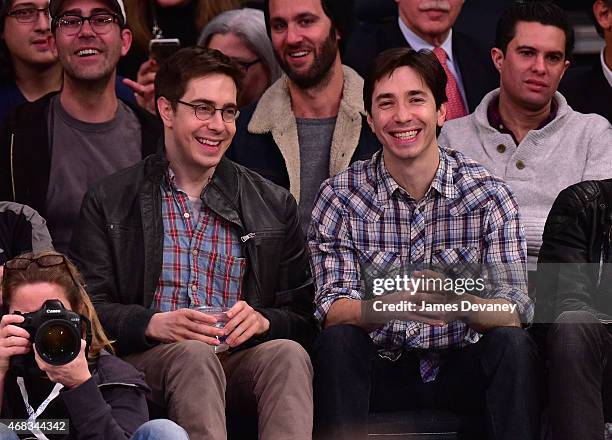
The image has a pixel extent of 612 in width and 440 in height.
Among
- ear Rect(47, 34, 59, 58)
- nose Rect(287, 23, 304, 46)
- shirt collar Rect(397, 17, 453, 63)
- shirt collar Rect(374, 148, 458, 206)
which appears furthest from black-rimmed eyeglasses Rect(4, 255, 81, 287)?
shirt collar Rect(397, 17, 453, 63)

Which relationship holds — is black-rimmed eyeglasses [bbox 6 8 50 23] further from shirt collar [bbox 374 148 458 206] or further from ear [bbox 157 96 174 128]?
shirt collar [bbox 374 148 458 206]

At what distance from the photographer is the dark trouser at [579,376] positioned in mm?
3514

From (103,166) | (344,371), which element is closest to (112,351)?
(344,371)

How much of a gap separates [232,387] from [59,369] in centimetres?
63

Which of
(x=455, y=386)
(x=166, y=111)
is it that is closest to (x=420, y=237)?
(x=455, y=386)

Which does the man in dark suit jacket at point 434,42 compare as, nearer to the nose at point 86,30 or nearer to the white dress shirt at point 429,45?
the white dress shirt at point 429,45

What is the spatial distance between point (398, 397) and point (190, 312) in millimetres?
596

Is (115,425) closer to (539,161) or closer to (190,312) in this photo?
(190,312)

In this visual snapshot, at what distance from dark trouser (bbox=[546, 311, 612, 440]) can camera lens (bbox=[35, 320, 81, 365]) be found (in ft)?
3.86

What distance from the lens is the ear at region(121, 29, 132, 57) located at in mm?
4402

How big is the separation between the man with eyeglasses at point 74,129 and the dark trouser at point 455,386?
3.14 feet

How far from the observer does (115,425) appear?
3125 mm

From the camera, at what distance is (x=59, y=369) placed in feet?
10.3

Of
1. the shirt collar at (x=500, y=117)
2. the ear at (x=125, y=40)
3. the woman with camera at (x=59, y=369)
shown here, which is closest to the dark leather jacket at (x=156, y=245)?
the woman with camera at (x=59, y=369)
